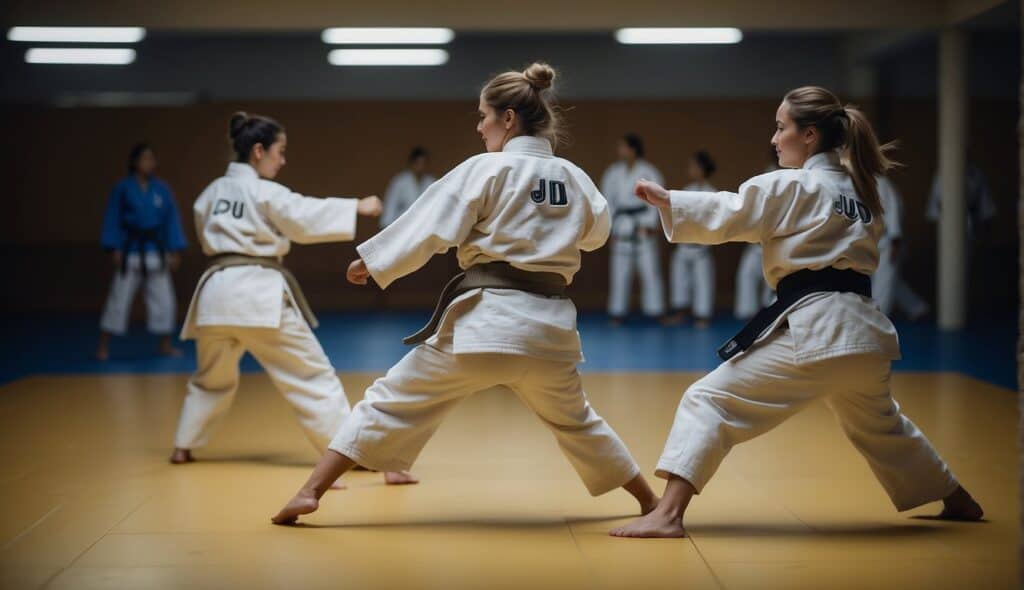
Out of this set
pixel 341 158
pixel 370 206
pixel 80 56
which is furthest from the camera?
pixel 341 158

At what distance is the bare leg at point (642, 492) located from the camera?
11.3ft

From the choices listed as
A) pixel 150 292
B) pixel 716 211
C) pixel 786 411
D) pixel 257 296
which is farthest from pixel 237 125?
pixel 150 292

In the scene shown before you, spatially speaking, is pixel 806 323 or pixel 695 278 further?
pixel 695 278

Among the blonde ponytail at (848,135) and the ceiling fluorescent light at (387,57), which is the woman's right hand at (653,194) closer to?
the blonde ponytail at (848,135)

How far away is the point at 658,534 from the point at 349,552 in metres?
0.82

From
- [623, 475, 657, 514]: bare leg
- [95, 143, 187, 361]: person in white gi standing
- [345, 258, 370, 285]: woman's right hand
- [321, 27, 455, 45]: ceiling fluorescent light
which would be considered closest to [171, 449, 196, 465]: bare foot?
[345, 258, 370, 285]: woman's right hand

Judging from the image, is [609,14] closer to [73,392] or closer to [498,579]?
[73,392]

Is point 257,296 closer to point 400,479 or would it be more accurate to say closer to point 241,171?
point 241,171

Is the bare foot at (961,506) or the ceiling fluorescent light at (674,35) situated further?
the ceiling fluorescent light at (674,35)

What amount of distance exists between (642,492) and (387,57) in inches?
375

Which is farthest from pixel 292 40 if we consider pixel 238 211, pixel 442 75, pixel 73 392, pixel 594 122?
pixel 238 211

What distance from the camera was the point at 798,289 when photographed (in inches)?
128

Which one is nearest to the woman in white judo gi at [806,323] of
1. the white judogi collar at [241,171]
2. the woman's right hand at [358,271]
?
the woman's right hand at [358,271]

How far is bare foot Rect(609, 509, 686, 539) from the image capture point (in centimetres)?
321
